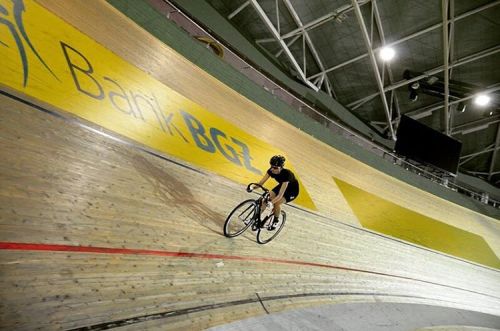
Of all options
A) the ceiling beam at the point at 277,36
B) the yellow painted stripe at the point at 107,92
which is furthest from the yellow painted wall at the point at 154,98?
the ceiling beam at the point at 277,36

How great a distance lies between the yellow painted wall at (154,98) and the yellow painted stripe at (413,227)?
351mm

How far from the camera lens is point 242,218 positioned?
4.21 metres

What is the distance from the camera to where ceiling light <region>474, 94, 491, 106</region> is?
12539mm

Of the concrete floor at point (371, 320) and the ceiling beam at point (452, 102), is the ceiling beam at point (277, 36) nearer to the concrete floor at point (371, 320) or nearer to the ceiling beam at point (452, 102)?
the ceiling beam at point (452, 102)

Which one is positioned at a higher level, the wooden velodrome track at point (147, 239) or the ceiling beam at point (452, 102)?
the ceiling beam at point (452, 102)

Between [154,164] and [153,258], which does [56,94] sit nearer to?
[154,164]

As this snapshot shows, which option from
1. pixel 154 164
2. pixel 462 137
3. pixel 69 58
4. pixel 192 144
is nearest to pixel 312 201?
pixel 192 144

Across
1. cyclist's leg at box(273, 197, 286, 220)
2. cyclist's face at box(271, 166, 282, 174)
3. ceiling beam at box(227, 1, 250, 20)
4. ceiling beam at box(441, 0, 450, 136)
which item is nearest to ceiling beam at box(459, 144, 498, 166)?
ceiling beam at box(441, 0, 450, 136)

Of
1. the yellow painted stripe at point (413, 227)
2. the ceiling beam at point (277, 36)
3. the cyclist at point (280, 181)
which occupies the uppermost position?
the ceiling beam at point (277, 36)

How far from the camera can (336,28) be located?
1173cm

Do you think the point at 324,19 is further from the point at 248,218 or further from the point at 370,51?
the point at 248,218

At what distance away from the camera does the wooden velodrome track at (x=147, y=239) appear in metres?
2.12

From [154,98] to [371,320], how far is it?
182 inches

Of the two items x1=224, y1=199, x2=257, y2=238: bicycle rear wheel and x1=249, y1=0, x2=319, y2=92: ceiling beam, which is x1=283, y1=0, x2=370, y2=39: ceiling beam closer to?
x1=249, y1=0, x2=319, y2=92: ceiling beam
